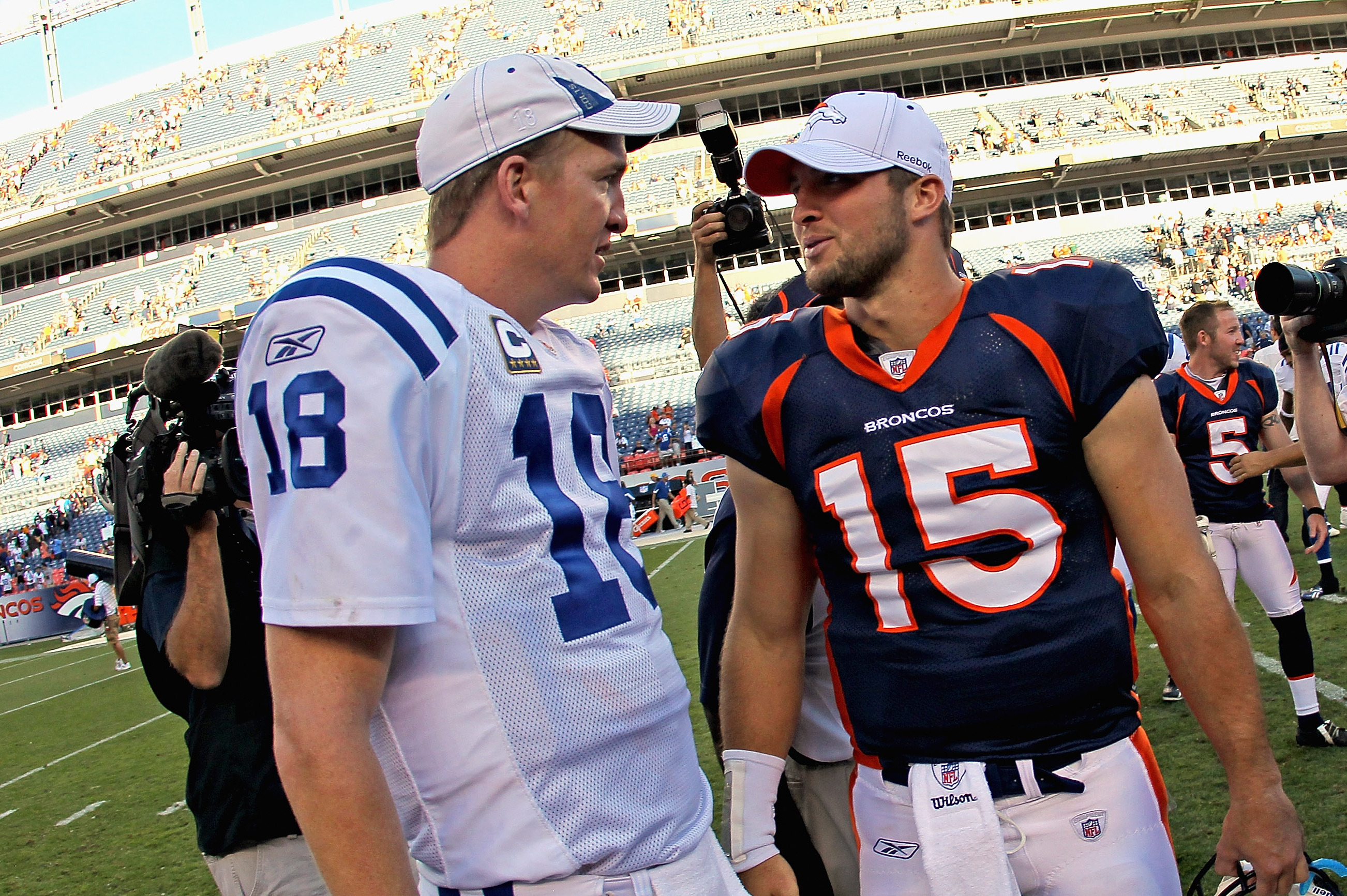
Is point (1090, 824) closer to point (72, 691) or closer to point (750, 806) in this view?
point (750, 806)

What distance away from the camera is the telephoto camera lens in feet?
8.13

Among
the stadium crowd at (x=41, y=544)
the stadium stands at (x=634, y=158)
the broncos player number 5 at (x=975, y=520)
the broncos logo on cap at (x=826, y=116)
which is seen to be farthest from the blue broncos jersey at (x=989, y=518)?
the stadium stands at (x=634, y=158)

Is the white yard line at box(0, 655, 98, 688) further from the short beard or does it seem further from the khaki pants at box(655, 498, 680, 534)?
the short beard

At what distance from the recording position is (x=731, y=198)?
9.36 feet

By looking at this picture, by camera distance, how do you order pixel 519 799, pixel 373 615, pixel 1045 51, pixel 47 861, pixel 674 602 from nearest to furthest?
1. pixel 373 615
2. pixel 519 799
3. pixel 47 861
4. pixel 674 602
5. pixel 1045 51

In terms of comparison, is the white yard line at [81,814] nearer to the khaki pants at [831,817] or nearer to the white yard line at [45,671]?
the khaki pants at [831,817]

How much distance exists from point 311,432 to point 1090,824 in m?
1.44

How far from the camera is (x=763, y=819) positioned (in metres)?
1.87

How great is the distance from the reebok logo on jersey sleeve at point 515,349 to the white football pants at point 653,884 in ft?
2.07

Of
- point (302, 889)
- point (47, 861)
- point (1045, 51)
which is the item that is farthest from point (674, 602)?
point (1045, 51)

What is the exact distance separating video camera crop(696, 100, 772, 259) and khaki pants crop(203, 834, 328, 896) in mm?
1794

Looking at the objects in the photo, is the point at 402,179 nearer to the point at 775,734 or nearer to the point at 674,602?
the point at 674,602

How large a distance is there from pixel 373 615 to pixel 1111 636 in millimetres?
1326

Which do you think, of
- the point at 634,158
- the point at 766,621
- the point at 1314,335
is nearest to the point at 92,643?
the point at 766,621
